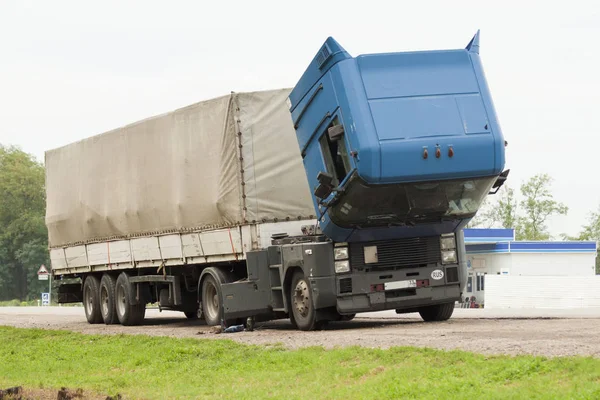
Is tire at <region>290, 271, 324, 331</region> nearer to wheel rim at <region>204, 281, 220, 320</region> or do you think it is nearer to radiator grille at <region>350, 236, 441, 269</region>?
radiator grille at <region>350, 236, 441, 269</region>

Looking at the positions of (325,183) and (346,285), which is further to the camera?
(346,285)

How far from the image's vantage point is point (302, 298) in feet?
59.1

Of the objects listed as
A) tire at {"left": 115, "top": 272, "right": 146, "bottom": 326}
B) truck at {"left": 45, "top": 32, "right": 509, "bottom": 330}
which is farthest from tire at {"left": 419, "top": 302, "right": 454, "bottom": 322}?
tire at {"left": 115, "top": 272, "right": 146, "bottom": 326}

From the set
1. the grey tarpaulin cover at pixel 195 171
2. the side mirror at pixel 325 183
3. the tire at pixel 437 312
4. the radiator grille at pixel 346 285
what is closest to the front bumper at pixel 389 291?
the radiator grille at pixel 346 285

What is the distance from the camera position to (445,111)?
15883 mm

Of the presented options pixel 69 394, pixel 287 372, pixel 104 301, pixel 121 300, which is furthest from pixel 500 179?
pixel 104 301

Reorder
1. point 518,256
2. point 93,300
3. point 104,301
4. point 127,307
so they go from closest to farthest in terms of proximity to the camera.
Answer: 1. point 127,307
2. point 104,301
3. point 93,300
4. point 518,256

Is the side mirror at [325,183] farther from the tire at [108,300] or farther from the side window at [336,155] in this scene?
the tire at [108,300]

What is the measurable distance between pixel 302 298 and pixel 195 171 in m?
4.22

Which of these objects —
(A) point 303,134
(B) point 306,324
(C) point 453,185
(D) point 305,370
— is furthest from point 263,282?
(D) point 305,370

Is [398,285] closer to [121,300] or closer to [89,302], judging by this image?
[121,300]

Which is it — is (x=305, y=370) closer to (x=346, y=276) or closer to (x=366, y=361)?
(x=366, y=361)

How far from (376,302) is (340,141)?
2838mm

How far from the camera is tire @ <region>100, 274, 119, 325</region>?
25.7m
